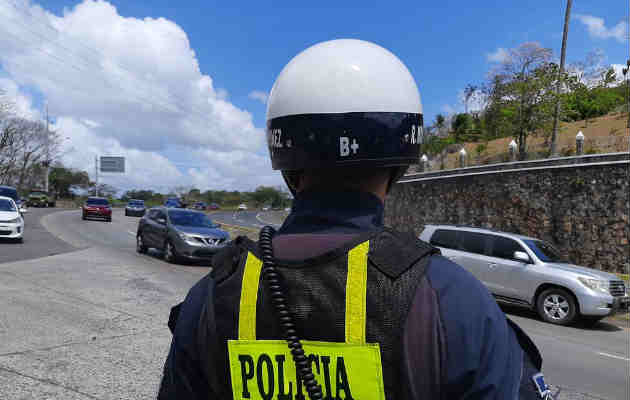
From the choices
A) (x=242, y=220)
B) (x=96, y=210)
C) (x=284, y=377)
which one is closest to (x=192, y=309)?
(x=284, y=377)

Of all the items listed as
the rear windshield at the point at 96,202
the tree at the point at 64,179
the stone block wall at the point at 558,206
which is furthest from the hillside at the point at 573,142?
the tree at the point at 64,179

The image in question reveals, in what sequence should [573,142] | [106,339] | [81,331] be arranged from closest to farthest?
[106,339], [81,331], [573,142]

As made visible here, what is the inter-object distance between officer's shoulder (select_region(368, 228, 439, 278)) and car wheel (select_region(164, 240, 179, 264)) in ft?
41.8

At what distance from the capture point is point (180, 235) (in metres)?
13.2

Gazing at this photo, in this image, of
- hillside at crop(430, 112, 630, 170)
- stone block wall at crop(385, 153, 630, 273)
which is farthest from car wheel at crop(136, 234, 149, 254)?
hillside at crop(430, 112, 630, 170)

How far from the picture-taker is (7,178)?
61125 millimetres

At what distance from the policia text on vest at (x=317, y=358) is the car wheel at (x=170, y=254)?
12.6m

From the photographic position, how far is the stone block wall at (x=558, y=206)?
17812mm

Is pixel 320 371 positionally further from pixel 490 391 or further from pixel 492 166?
pixel 492 166

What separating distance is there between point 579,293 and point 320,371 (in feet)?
29.9

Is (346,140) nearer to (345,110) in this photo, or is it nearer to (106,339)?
(345,110)

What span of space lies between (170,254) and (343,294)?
12986 mm

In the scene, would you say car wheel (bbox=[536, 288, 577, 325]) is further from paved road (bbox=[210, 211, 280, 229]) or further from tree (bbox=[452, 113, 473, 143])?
tree (bbox=[452, 113, 473, 143])

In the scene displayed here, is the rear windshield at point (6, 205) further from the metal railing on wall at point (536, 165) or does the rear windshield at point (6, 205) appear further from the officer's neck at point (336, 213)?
the officer's neck at point (336, 213)
